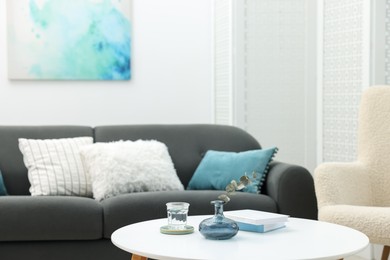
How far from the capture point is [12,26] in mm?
5195

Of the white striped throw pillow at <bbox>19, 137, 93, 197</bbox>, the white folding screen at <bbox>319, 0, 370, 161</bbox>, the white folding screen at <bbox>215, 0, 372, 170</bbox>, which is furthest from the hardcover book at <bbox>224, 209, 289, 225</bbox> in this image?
the white folding screen at <bbox>215, 0, 372, 170</bbox>

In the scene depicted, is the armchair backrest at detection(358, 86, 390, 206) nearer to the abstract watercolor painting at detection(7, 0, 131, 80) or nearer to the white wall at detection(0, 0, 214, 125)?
the white wall at detection(0, 0, 214, 125)

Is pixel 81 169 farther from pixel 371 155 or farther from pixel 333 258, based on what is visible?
pixel 333 258

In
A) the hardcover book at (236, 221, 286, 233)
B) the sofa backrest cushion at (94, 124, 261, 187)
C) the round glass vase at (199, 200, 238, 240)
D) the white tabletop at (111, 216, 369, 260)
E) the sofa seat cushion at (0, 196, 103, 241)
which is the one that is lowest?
the sofa seat cushion at (0, 196, 103, 241)

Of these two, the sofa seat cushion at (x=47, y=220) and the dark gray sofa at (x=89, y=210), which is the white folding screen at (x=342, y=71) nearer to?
the dark gray sofa at (x=89, y=210)

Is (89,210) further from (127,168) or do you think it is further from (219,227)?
(219,227)

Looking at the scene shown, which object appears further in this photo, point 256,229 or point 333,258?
point 256,229

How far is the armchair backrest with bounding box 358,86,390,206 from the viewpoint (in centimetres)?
356

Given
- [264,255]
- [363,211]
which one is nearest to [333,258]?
[264,255]

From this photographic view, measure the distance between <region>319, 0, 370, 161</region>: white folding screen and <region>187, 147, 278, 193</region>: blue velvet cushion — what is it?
0.66 metres

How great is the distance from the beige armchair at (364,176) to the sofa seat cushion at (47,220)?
1098 millimetres

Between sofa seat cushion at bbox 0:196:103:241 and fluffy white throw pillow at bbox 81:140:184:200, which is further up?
fluffy white throw pillow at bbox 81:140:184:200

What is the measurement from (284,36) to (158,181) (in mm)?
1602

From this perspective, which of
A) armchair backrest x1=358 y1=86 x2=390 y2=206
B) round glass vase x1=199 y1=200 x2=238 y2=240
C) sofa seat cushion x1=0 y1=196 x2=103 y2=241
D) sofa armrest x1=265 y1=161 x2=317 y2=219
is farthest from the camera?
sofa armrest x1=265 y1=161 x2=317 y2=219
